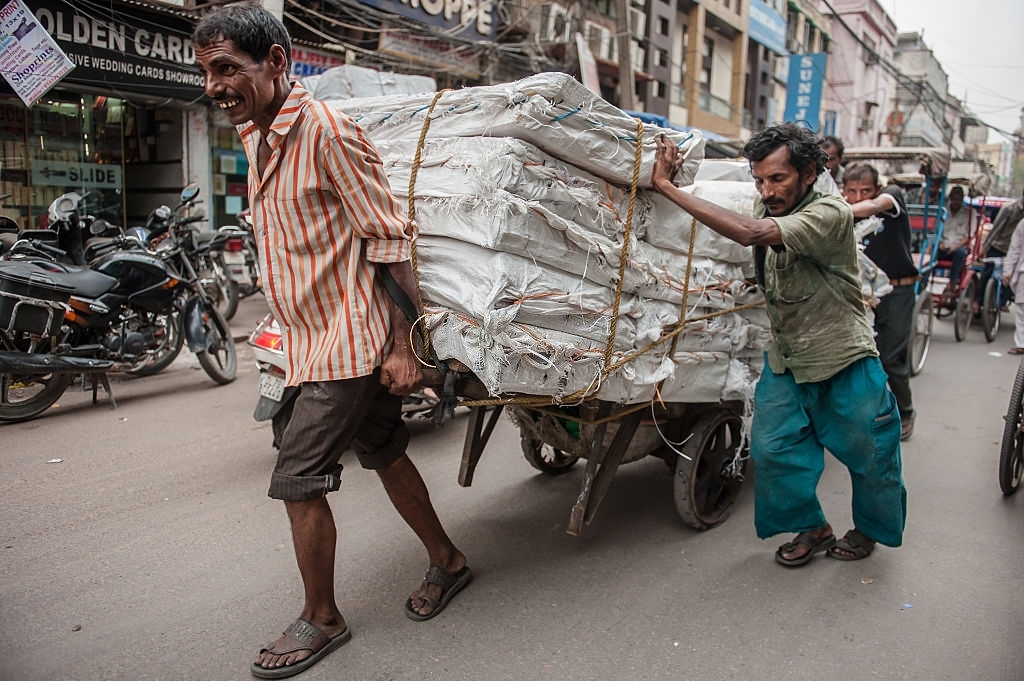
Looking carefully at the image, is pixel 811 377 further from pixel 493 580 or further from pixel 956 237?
pixel 956 237

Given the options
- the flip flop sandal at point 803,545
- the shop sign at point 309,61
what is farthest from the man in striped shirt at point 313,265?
the shop sign at point 309,61

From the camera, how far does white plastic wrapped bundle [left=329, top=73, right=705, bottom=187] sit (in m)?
2.28

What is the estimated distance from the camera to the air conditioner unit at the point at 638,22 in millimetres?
21344

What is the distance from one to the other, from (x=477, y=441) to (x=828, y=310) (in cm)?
155

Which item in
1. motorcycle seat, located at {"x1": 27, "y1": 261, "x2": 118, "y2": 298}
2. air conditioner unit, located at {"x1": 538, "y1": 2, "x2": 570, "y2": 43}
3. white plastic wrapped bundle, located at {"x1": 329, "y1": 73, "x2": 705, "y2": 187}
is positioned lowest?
motorcycle seat, located at {"x1": 27, "y1": 261, "x2": 118, "y2": 298}

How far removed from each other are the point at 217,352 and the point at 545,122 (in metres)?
4.39

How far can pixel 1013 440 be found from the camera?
374cm

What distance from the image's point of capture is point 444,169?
240 centimetres

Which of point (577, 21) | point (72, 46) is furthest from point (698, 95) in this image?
point (72, 46)

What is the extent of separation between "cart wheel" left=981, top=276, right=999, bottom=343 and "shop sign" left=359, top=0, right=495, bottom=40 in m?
8.23

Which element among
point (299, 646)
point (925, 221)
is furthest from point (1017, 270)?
point (299, 646)

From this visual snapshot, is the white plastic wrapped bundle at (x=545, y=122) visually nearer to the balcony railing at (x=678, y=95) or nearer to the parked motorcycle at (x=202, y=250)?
the parked motorcycle at (x=202, y=250)

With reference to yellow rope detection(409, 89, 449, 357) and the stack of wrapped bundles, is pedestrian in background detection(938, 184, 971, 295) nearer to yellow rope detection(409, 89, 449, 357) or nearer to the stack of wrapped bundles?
the stack of wrapped bundles

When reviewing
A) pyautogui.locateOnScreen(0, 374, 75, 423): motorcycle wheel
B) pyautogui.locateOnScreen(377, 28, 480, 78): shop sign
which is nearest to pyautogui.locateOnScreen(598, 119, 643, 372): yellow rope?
pyautogui.locateOnScreen(0, 374, 75, 423): motorcycle wheel
